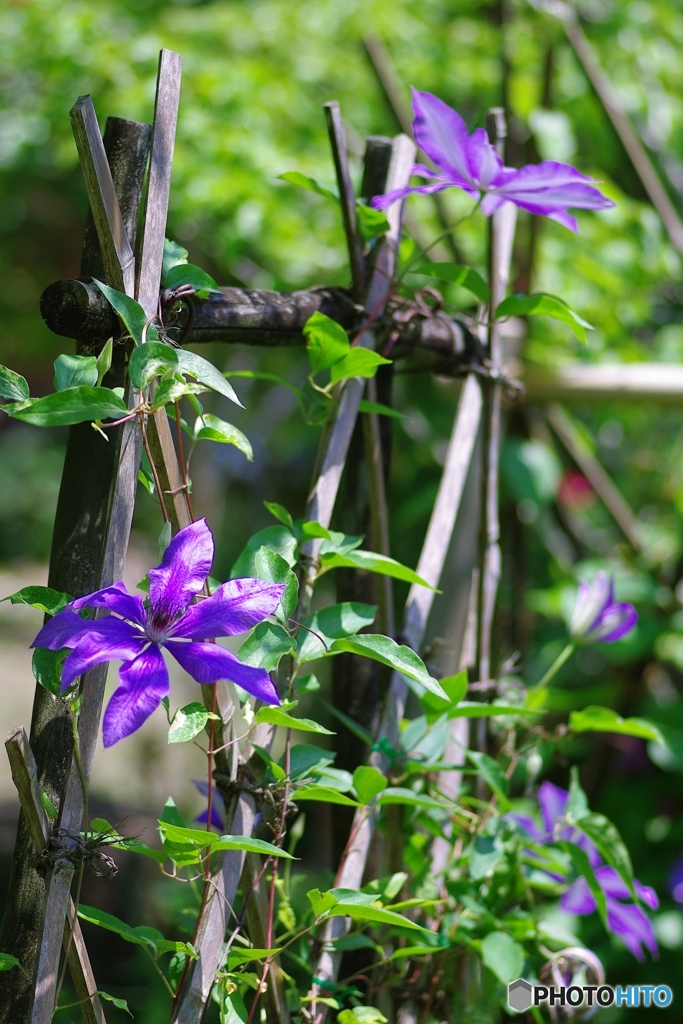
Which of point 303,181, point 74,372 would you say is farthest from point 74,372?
point 303,181

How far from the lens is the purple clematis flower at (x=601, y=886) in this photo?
2.96 ft

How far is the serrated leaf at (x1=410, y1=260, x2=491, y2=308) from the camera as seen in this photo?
75cm

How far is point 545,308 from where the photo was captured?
30.6 inches

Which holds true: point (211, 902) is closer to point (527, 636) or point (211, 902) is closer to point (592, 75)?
point (527, 636)

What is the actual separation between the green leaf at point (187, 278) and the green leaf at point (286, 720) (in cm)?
27

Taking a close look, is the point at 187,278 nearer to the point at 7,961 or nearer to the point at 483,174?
the point at 483,174

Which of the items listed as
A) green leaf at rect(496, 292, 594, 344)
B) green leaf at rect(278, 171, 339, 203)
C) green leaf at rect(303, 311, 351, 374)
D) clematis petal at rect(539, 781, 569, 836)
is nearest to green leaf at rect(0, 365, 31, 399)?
green leaf at rect(303, 311, 351, 374)

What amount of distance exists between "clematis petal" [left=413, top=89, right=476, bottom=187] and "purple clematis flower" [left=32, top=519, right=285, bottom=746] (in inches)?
14.8

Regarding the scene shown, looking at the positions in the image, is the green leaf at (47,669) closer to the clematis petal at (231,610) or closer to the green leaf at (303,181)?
the clematis petal at (231,610)

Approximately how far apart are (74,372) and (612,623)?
2.11 ft

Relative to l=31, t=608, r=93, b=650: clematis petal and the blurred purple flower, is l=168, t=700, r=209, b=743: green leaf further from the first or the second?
the blurred purple flower

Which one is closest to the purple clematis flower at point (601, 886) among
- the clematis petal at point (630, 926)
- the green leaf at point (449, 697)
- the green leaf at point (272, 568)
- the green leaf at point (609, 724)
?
the clematis petal at point (630, 926)

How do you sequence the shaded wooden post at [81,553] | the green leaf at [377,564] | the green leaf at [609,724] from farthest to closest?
the green leaf at [609,724] < the green leaf at [377,564] < the shaded wooden post at [81,553]

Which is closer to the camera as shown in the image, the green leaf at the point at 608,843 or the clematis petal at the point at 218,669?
the clematis petal at the point at 218,669
